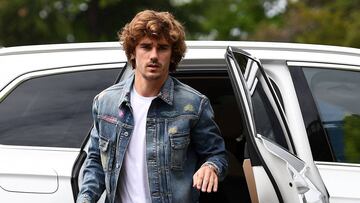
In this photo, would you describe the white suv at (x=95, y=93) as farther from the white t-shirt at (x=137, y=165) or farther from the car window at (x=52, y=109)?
the white t-shirt at (x=137, y=165)

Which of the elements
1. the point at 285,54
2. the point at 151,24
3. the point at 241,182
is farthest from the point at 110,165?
the point at 241,182

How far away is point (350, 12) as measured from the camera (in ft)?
57.2

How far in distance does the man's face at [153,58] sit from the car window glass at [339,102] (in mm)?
1046

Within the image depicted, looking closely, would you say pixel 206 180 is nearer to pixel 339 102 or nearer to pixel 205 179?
pixel 205 179

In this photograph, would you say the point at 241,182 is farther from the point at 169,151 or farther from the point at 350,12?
the point at 350,12

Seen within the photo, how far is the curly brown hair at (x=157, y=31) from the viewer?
327 cm

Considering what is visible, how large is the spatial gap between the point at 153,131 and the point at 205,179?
1.05 ft

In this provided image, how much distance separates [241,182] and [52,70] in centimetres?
142

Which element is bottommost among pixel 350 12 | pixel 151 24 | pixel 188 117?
pixel 188 117

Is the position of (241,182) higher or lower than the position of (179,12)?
lower

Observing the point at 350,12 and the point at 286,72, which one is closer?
the point at 286,72

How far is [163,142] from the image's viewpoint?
3.25 metres

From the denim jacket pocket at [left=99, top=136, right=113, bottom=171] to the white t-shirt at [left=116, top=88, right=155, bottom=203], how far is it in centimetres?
7

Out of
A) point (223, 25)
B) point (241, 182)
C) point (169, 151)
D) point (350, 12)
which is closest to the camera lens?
point (169, 151)
